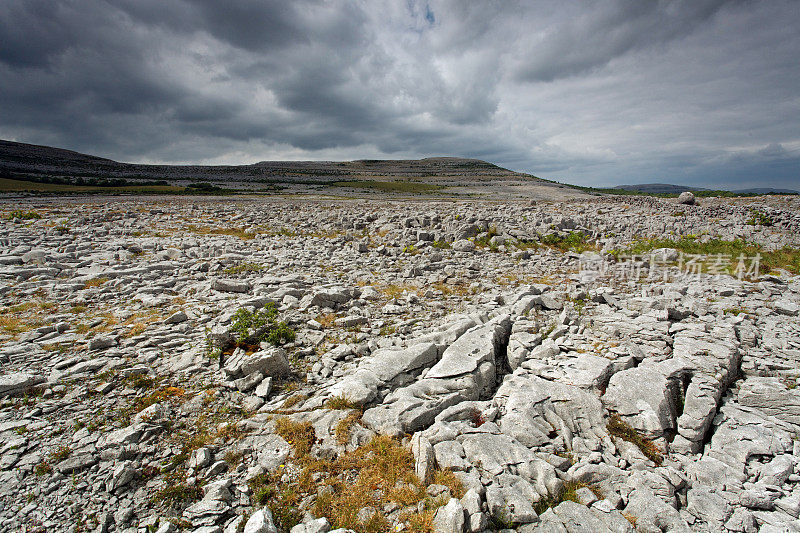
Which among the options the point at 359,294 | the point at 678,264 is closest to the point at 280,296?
the point at 359,294

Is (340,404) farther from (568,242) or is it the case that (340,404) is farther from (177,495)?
(568,242)

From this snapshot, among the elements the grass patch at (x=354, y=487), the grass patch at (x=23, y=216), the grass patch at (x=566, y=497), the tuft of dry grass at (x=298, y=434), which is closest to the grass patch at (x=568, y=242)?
the grass patch at (x=566, y=497)

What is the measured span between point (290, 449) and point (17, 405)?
16.8ft

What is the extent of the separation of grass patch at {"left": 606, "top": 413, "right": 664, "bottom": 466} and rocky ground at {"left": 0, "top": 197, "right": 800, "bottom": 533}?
3cm

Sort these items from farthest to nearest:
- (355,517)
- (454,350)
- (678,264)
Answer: (678,264) → (454,350) → (355,517)

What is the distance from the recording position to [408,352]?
316 inches

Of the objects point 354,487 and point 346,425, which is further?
point 346,425

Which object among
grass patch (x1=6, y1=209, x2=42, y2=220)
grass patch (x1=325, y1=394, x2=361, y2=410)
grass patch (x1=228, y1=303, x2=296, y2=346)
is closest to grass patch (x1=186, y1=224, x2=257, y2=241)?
grass patch (x1=6, y1=209, x2=42, y2=220)

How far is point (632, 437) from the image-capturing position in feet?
19.2

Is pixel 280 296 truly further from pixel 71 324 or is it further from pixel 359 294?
pixel 71 324

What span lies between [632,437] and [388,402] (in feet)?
14.7

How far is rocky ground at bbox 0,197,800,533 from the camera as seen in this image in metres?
4.45

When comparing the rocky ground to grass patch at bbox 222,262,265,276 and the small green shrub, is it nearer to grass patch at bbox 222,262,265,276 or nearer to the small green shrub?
grass patch at bbox 222,262,265,276

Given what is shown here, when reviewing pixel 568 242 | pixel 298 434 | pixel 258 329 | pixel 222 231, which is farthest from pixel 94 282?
pixel 568 242
